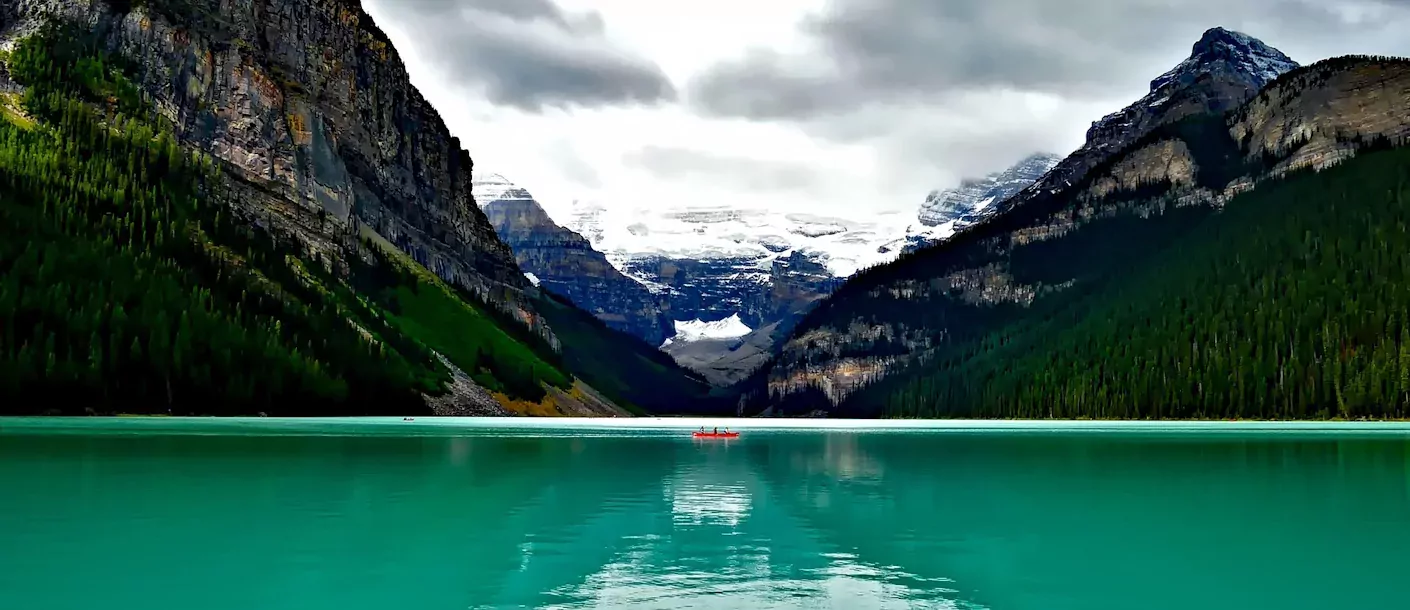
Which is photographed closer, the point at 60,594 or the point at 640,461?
the point at 60,594

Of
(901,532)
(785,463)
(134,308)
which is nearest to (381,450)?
(785,463)

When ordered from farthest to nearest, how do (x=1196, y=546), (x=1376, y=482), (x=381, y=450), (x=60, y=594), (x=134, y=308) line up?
(x=134, y=308) < (x=381, y=450) < (x=1376, y=482) < (x=1196, y=546) < (x=60, y=594)

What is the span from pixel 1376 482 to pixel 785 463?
1607 inches

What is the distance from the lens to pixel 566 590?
94.8 feet

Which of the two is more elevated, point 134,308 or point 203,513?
point 134,308

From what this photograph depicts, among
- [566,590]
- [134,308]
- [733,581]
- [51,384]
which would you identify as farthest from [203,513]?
[134,308]

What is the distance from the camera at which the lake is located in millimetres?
28328

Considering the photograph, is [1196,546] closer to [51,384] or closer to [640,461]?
[640,461]

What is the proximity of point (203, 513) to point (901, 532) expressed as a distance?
1119 inches

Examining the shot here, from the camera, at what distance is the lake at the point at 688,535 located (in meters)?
28.3

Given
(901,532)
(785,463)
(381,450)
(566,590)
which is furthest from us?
(381,450)

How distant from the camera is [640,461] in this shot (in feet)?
287

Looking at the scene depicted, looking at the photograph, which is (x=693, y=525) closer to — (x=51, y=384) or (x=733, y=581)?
(x=733, y=581)

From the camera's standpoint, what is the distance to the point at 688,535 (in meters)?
40.7
